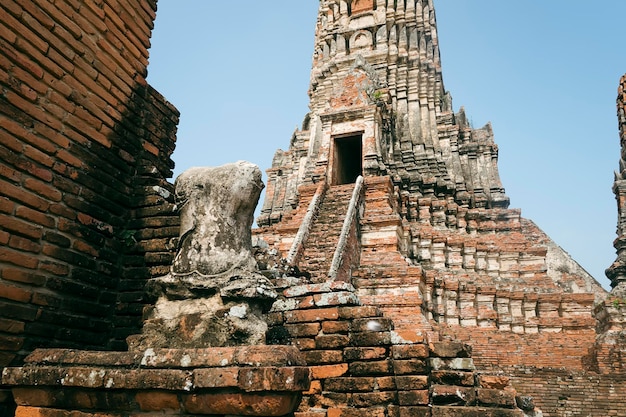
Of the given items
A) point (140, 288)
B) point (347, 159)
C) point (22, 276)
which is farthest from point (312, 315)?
point (347, 159)

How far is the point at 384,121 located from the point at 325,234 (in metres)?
5.99

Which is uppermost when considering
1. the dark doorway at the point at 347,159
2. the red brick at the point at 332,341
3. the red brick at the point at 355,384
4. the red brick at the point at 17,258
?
the dark doorway at the point at 347,159

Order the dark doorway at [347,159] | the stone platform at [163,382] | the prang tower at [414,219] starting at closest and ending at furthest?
the stone platform at [163,382] → the prang tower at [414,219] → the dark doorway at [347,159]

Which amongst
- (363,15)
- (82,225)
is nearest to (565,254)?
(363,15)

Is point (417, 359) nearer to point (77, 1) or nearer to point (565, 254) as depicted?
point (77, 1)

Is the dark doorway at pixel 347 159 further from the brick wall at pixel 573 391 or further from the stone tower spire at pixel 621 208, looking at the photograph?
the stone tower spire at pixel 621 208

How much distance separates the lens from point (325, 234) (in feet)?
36.9

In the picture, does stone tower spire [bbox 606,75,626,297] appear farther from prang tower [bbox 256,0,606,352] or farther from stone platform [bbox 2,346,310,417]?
stone platform [bbox 2,346,310,417]

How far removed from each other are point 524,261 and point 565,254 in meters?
7.95

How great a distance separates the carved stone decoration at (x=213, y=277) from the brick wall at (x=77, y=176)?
880mm

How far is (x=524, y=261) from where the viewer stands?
14.2 metres

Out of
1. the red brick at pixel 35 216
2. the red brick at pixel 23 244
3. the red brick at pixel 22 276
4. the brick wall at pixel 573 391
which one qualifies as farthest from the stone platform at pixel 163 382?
the brick wall at pixel 573 391

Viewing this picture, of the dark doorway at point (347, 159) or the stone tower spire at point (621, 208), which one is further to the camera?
the stone tower spire at point (621, 208)

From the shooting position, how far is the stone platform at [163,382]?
87.0 inches
